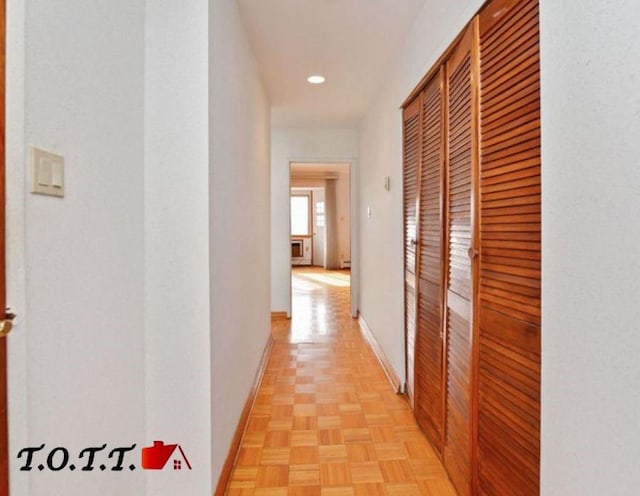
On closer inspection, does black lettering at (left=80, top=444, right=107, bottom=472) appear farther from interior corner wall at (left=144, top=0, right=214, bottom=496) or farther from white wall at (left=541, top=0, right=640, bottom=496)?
white wall at (left=541, top=0, right=640, bottom=496)

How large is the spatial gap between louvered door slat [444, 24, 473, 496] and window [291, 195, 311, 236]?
9035 millimetres

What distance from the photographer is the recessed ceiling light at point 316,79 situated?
308 cm

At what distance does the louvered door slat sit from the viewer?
1.47 meters

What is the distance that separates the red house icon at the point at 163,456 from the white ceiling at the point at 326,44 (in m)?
2.13

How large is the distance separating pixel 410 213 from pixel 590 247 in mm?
1581

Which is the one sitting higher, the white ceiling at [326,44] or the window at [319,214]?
the white ceiling at [326,44]

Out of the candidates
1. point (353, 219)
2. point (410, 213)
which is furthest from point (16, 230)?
point (353, 219)

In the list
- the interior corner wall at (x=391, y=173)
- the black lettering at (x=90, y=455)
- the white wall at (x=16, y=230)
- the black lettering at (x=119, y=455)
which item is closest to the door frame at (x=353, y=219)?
the interior corner wall at (x=391, y=173)

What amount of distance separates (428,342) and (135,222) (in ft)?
4.98

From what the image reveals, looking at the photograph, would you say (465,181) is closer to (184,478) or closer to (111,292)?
(111,292)

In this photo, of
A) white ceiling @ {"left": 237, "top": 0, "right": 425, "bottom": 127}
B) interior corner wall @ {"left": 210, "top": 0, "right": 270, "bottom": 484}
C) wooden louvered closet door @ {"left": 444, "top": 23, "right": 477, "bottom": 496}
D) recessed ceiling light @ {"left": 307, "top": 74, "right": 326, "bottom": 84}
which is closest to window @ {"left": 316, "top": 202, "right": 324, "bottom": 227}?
white ceiling @ {"left": 237, "top": 0, "right": 425, "bottom": 127}

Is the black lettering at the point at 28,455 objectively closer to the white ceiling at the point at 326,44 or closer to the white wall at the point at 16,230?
the white wall at the point at 16,230

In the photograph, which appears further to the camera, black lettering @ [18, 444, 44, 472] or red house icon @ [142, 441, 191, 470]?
red house icon @ [142, 441, 191, 470]

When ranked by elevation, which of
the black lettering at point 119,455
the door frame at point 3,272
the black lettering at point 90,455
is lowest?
the black lettering at point 119,455
